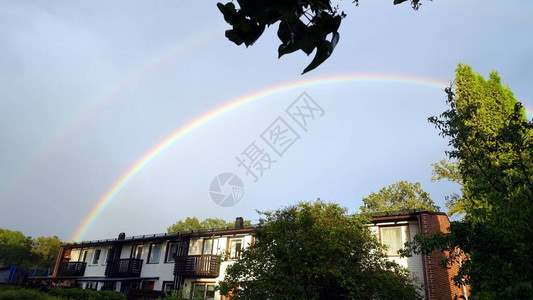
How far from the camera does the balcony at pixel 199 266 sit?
23.5 meters

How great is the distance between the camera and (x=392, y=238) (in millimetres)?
18016

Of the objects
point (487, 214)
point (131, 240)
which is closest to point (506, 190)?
point (487, 214)

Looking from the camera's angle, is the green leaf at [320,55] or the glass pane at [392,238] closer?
the green leaf at [320,55]

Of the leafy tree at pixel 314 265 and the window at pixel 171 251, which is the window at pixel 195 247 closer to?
the window at pixel 171 251

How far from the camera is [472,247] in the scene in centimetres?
541

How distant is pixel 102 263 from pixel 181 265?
494 inches

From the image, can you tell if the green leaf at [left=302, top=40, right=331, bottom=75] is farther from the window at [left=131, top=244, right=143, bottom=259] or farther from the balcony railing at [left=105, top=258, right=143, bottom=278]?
the window at [left=131, top=244, right=143, bottom=259]

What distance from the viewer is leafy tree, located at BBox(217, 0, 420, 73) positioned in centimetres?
139

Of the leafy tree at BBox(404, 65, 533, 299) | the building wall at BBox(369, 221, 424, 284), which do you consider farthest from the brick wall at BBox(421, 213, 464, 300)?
the leafy tree at BBox(404, 65, 533, 299)

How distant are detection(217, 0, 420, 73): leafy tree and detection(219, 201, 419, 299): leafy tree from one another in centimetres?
1100

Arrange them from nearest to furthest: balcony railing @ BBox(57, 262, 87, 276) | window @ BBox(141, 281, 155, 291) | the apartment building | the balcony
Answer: the apartment building, the balcony, window @ BBox(141, 281, 155, 291), balcony railing @ BBox(57, 262, 87, 276)

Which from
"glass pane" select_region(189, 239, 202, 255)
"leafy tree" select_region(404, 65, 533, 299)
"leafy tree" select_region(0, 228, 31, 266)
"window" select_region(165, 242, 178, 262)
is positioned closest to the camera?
"leafy tree" select_region(404, 65, 533, 299)

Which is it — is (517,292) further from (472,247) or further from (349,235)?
(349,235)

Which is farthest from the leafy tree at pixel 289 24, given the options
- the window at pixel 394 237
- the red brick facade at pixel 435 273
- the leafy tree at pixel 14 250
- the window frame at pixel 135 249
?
the leafy tree at pixel 14 250
